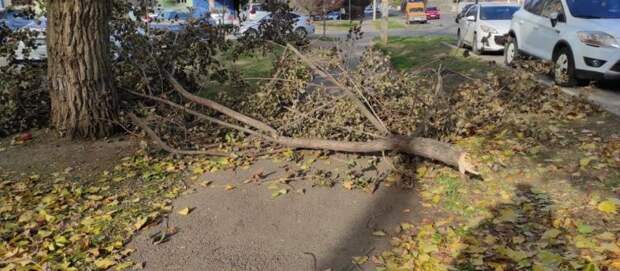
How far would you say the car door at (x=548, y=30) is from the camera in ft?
30.0

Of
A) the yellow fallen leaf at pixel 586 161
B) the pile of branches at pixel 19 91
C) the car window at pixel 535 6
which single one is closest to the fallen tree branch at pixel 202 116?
the pile of branches at pixel 19 91

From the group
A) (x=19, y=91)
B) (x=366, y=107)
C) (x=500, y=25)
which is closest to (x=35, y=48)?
(x=19, y=91)

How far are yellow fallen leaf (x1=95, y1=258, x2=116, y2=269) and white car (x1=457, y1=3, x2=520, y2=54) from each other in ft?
37.9

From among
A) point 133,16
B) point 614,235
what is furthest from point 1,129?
point 614,235

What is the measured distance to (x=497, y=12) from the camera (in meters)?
14.8

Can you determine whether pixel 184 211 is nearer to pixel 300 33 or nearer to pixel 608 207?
pixel 608 207

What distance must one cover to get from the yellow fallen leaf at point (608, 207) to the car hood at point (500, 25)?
1010 cm

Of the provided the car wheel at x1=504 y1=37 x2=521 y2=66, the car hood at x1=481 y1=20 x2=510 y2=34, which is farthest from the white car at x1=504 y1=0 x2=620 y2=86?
the car hood at x1=481 y1=20 x2=510 y2=34

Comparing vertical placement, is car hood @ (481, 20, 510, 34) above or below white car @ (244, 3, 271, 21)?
below

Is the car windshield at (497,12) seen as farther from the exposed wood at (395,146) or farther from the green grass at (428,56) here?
the exposed wood at (395,146)

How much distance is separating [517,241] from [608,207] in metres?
0.97

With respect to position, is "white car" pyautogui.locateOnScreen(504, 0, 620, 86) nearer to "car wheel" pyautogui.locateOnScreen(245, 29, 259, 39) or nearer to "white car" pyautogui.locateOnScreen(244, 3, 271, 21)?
"car wheel" pyautogui.locateOnScreen(245, 29, 259, 39)

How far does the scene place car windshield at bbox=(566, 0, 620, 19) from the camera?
862cm

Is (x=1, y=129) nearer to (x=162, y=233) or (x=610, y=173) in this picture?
(x=162, y=233)
